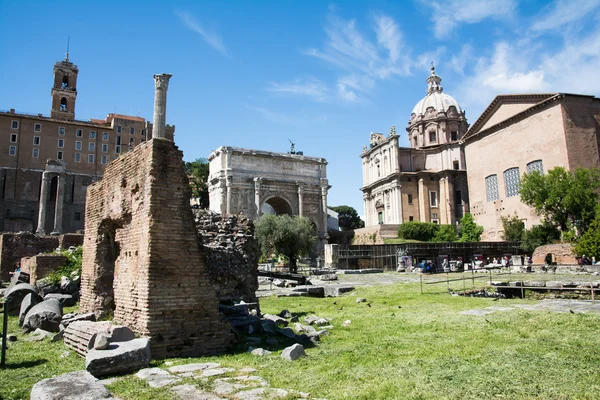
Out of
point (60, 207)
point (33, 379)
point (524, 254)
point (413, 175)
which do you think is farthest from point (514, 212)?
point (60, 207)

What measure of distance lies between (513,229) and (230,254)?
3471 centimetres

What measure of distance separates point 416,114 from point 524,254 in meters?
31.4

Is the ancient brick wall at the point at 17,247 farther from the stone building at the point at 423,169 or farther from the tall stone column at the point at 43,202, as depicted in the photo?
the stone building at the point at 423,169

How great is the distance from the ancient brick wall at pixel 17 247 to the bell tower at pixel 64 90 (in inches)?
1997

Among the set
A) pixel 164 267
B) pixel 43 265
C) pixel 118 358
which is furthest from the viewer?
pixel 43 265

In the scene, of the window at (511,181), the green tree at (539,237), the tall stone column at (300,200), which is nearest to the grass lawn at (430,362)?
the green tree at (539,237)

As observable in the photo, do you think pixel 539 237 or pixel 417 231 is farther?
pixel 417 231

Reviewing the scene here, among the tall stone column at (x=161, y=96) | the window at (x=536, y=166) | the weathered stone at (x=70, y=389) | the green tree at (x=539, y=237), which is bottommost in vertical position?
the weathered stone at (x=70, y=389)

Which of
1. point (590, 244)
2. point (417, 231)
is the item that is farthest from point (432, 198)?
point (590, 244)

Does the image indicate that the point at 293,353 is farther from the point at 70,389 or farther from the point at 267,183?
the point at 267,183

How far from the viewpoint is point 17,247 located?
20.2 m

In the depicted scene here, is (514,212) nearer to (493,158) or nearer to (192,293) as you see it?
(493,158)

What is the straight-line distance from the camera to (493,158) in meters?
45.3

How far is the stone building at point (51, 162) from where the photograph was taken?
53.4 m
